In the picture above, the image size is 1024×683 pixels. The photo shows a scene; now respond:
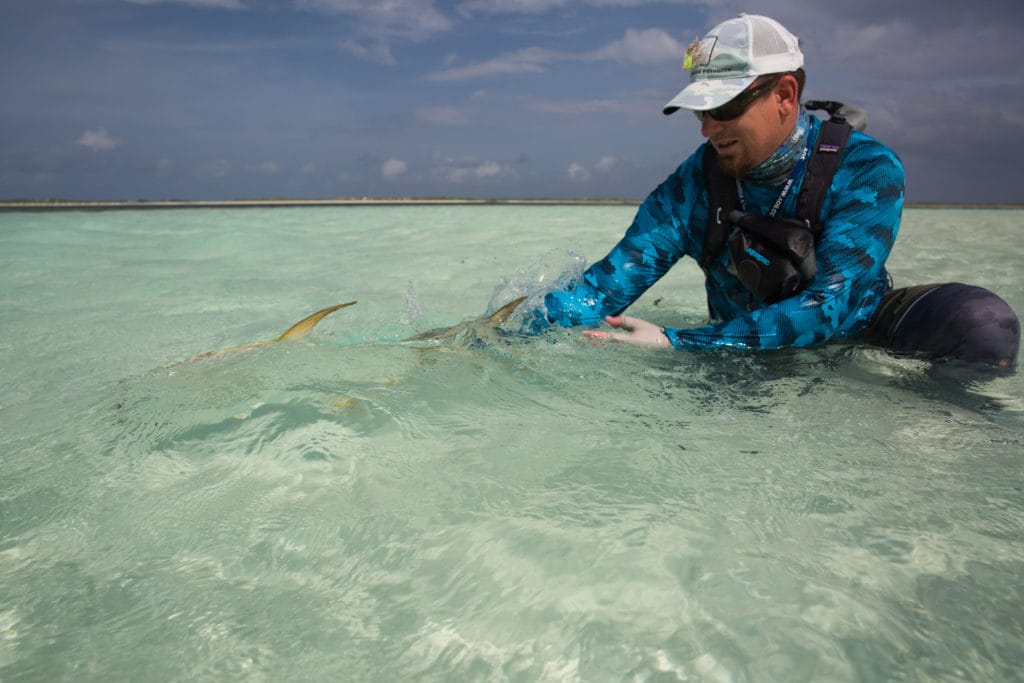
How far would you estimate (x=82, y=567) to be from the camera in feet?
4.43

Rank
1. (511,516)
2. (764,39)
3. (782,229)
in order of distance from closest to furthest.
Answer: (511,516), (764,39), (782,229)

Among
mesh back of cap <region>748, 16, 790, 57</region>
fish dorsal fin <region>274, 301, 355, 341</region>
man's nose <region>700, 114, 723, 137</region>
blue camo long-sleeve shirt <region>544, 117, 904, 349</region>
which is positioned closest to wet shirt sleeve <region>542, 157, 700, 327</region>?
blue camo long-sleeve shirt <region>544, 117, 904, 349</region>

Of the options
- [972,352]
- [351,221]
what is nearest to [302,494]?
[972,352]

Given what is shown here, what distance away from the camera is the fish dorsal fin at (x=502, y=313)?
2.64m

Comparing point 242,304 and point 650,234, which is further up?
point 650,234

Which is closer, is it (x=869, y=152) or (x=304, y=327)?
(x=869, y=152)

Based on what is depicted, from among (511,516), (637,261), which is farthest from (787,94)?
(511,516)

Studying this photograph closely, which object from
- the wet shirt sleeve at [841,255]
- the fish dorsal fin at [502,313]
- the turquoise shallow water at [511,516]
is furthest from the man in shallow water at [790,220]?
the fish dorsal fin at [502,313]

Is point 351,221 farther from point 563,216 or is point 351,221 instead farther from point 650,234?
point 650,234

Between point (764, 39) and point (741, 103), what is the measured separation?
208 mm

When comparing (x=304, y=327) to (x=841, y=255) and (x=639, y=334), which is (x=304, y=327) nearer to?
(x=639, y=334)

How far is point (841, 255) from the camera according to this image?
2234 mm

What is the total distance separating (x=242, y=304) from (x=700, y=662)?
4.03 metres

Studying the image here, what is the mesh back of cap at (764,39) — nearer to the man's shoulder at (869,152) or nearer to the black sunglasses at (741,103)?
the black sunglasses at (741,103)
